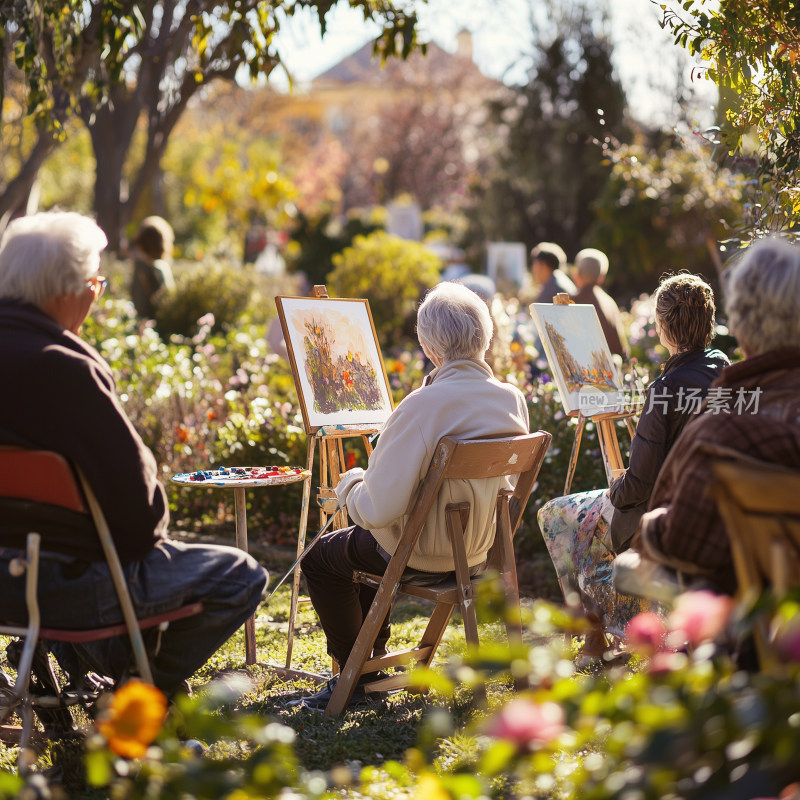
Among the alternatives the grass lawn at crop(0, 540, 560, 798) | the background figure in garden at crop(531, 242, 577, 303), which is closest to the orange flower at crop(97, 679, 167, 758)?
the grass lawn at crop(0, 540, 560, 798)

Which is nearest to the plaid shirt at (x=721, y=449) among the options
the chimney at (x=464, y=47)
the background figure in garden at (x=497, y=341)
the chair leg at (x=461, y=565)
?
the chair leg at (x=461, y=565)

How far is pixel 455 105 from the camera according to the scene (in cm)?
2802

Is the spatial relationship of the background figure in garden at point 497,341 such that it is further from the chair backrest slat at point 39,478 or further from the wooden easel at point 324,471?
the chair backrest slat at point 39,478

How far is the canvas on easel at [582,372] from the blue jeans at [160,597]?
196 centimetres

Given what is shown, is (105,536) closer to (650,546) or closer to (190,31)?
(650,546)

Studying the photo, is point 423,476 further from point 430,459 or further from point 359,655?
point 359,655

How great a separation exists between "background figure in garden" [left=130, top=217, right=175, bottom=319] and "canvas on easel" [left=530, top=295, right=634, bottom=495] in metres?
4.18

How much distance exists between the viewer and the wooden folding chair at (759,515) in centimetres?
183

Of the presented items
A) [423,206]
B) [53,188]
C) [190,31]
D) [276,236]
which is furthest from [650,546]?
[53,188]

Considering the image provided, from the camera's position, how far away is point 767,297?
2.16 metres

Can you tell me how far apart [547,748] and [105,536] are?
58.5 inches

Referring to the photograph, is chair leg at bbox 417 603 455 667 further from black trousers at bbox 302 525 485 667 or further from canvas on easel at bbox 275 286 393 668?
canvas on easel at bbox 275 286 393 668

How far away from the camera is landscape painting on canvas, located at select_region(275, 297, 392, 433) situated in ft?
12.8

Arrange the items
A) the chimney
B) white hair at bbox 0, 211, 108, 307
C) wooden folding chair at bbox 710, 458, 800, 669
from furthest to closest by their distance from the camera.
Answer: the chimney
white hair at bbox 0, 211, 108, 307
wooden folding chair at bbox 710, 458, 800, 669
